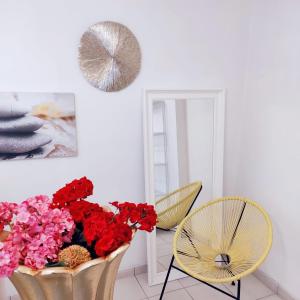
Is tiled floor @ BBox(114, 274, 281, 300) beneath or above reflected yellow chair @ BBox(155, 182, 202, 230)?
beneath

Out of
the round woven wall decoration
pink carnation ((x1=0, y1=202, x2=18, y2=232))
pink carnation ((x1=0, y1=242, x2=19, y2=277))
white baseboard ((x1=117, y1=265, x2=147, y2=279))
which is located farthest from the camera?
white baseboard ((x1=117, y1=265, x2=147, y2=279))

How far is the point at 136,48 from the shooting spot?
1758 millimetres

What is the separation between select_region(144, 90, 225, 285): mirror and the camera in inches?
72.6

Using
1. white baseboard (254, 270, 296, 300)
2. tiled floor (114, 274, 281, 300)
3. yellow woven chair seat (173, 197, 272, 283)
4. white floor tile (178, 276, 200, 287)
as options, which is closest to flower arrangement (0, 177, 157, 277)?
yellow woven chair seat (173, 197, 272, 283)

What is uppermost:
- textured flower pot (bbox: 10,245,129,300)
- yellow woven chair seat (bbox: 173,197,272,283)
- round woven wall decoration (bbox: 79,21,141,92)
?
round woven wall decoration (bbox: 79,21,141,92)

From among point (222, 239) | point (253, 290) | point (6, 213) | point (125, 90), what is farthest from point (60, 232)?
point (253, 290)

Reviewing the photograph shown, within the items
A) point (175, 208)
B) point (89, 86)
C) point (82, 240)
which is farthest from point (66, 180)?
point (82, 240)

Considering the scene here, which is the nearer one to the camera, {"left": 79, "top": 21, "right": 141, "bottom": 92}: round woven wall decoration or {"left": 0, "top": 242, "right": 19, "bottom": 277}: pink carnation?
{"left": 0, "top": 242, "right": 19, "bottom": 277}: pink carnation

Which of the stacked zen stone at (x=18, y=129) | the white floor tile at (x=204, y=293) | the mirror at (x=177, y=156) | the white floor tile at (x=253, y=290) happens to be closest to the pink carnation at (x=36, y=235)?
the stacked zen stone at (x=18, y=129)

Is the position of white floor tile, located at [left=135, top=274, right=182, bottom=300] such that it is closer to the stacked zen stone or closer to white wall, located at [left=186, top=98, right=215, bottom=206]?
white wall, located at [left=186, top=98, right=215, bottom=206]

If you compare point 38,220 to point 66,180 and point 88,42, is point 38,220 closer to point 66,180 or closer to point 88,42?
point 66,180

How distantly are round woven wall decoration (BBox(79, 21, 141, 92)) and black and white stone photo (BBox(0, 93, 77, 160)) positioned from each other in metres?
0.22

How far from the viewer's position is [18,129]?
5.14 feet

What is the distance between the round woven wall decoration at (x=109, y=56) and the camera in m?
1.66
